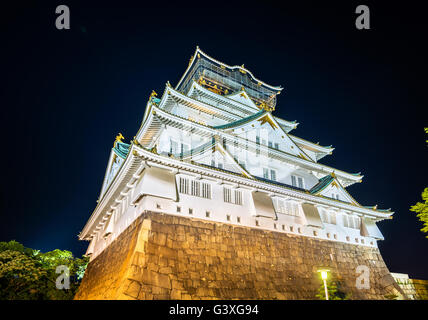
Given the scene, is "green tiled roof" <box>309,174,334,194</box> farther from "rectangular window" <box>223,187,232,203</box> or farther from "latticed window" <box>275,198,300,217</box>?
"rectangular window" <box>223,187,232,203</box>

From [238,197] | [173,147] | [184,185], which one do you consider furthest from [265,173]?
[184,185]

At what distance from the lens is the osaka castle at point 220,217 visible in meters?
13.2

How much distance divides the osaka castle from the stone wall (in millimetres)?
59

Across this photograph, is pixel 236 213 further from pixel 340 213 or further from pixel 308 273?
pixel 340 213

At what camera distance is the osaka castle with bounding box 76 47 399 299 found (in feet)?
43.3

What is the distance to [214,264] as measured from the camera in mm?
14094

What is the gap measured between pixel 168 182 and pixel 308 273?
11.1 metres

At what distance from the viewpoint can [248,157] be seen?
2131 cm

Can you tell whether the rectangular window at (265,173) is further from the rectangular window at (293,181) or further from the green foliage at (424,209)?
the green foliage at (424,209)

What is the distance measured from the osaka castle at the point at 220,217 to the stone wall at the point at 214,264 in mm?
59

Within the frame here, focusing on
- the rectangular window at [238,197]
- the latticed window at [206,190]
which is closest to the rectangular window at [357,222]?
the rectangular window at [238,197]

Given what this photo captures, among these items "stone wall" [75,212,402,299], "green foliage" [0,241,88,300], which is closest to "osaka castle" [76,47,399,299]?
"stone wall" [75,212,402,299]

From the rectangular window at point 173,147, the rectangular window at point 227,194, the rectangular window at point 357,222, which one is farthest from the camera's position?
the rectangular window at point 357,222
